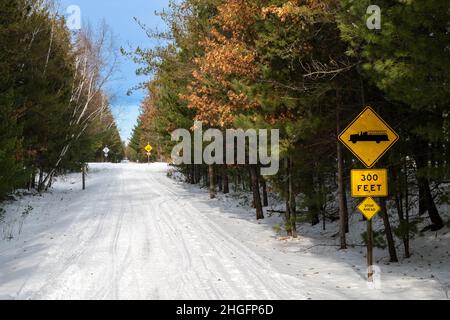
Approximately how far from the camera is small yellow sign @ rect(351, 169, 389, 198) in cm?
852

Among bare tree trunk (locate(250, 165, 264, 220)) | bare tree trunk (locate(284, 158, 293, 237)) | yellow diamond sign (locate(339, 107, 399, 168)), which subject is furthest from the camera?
bare tree trunk (locate(250, 165, 264, 220))

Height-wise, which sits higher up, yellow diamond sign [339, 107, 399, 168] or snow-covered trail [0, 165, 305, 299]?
yellow diamond sign [339, 107, 399, 168]

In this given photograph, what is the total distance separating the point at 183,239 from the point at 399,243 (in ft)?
19.6

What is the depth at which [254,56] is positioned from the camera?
1369 centimetres

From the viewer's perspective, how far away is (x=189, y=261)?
33.9 feet

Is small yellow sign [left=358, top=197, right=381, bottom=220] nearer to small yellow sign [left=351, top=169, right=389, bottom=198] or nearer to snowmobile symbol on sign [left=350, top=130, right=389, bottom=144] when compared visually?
small yellow sign [left=351, top=169, right=389, bottom=198]

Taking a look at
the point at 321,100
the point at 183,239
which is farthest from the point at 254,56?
the point at 183,239

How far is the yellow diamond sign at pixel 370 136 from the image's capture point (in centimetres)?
859

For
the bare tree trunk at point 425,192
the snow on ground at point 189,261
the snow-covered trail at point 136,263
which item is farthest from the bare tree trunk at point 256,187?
the bare tree trunk at point 425,192

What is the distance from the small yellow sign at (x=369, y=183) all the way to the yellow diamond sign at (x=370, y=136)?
0.58 feet

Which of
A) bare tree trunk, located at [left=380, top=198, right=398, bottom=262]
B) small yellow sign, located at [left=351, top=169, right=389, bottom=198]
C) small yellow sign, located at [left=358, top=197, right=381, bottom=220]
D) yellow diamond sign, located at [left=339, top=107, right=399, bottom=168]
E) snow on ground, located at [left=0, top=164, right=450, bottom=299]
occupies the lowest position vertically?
snow on ground, located at [left=0, top=164, right=450, bottom=299]

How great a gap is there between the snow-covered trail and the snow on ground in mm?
20

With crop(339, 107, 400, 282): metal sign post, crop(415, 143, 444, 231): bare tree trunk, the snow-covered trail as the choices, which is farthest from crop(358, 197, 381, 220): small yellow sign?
the snow-covered trail
